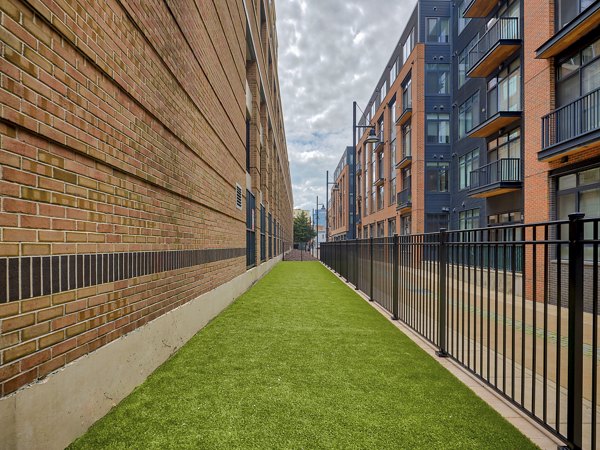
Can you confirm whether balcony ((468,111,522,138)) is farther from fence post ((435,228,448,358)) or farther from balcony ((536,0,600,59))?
fence post ((435,228,448,358))

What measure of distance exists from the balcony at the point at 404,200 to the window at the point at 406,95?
20.3 ft

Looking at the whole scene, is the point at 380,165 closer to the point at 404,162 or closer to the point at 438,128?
the point at 404,162

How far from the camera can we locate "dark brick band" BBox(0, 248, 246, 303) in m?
2.08

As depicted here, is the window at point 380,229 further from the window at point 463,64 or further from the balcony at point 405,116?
the window at point 463,64

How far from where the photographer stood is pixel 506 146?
50.1 ft

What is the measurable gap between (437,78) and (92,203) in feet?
81.4

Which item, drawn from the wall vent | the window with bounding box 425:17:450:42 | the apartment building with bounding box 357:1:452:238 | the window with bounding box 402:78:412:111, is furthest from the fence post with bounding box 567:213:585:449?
the window with bounding box 425:17:450:42

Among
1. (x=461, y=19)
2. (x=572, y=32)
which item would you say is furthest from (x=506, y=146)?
(x=461, y=19)

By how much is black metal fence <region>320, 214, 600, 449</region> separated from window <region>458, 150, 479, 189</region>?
9.44 m

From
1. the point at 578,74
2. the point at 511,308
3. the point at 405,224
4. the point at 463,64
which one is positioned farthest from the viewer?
the point at 405,224

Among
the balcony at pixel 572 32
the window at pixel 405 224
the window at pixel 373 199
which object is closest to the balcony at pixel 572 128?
the balcony at pixel 572 32

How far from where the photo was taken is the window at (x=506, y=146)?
47.3 ft

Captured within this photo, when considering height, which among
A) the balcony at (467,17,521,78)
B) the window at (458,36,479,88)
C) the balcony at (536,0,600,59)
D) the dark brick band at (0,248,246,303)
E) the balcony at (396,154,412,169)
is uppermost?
the window at (458,36,479,88)

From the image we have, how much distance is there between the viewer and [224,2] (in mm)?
7867
